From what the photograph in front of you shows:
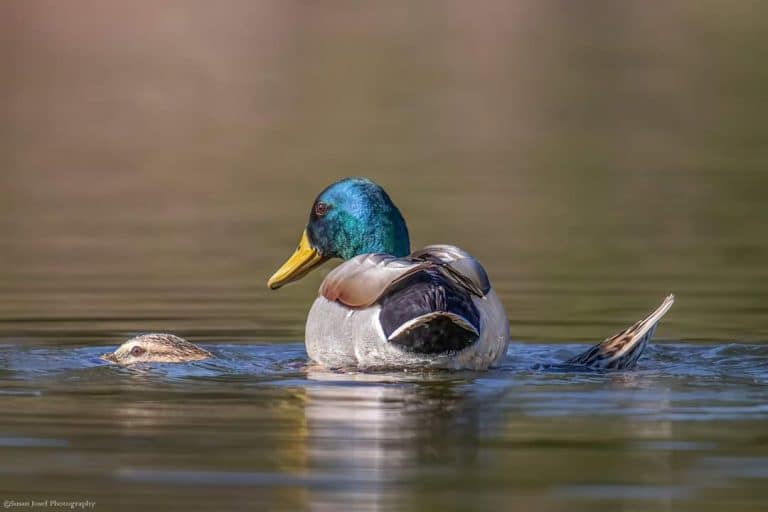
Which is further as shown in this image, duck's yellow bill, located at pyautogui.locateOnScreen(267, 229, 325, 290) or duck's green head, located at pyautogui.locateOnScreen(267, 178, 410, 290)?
duck's yellow bill, located at pyautogui.locateOnScreen(267, 229, 325, 290)

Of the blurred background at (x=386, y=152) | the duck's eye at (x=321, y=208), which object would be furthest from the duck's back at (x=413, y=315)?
the blurred background at (x=386, y=152)

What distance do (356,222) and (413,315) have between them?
7.06ft

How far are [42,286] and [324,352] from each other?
457 centimetres

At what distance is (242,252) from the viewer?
17.3 meters

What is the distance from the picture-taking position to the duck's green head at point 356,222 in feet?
40.3

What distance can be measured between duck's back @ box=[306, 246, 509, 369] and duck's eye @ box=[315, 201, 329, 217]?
4.41ft

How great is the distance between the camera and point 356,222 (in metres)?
12.3

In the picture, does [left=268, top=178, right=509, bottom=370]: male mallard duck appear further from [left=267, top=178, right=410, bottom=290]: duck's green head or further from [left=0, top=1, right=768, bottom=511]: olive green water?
[left=267, top=178, right=410, bottom=290]: duck's green head

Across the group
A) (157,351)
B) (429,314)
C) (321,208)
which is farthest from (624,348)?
(157,351)

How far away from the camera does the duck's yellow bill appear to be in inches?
503

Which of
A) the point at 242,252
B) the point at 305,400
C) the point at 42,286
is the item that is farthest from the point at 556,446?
the point at 242,252

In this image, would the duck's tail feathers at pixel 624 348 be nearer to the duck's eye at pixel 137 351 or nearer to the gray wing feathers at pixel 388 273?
the gray wing feathers at pixel 388 273

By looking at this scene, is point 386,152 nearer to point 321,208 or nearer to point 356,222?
point 321,208

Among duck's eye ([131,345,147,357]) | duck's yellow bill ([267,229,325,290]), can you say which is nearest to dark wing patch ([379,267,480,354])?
duck's eye ([131,345,147,357])
